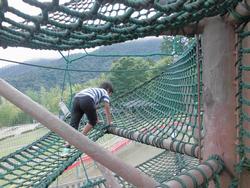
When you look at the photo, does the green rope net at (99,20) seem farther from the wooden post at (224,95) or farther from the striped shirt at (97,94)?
the striped shirt at (97,94)

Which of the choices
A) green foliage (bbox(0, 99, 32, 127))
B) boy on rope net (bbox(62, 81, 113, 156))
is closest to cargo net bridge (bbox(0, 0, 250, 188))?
boy on rope net (bbox(62, 81, 113, 156))

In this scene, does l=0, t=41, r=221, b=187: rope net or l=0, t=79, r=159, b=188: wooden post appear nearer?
l=0, t=79, r=159, b=188: wooden post

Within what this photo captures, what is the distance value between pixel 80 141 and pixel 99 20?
165 mm

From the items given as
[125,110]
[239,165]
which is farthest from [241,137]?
[125,110]

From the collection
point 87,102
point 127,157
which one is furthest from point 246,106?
point 127,157

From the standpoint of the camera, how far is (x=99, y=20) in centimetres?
51

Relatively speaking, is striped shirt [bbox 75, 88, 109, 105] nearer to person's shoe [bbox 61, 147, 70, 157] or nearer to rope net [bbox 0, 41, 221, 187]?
rope net [bbox 0, 41, 221, 187]

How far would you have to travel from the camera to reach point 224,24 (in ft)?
1.85

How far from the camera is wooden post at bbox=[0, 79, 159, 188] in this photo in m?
0.54

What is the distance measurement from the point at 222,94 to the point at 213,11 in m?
0.12

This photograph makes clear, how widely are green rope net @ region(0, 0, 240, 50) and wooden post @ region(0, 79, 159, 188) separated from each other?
0.25 ft

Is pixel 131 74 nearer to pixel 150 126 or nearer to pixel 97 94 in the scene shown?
pixel 97 94

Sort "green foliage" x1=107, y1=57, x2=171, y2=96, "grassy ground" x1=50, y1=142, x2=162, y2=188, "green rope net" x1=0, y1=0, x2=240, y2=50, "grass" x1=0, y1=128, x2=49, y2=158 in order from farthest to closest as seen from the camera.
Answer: "grass" x1=0, y1=128, x2=49, y2=158, "green foliage" x1=107, y1=57, x2=171, y2=96, "grassy ground" x1=50, y1=142, x2=162, y2=188, "green rope net" x1=0, y1=0, x2=240, y2=50

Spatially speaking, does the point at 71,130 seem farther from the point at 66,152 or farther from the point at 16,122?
the point at 16,122
